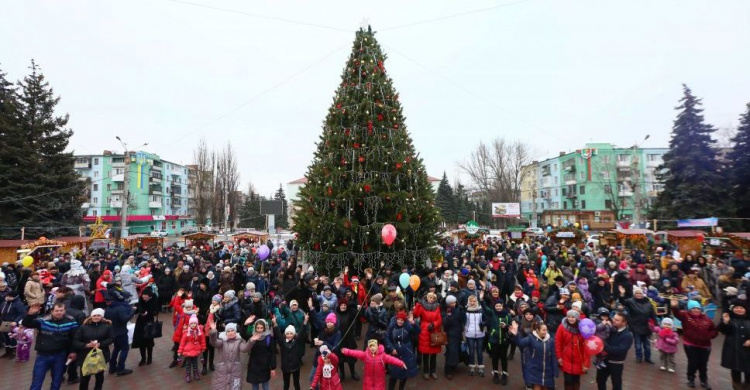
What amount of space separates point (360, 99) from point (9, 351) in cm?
1093

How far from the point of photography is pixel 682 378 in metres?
6.44

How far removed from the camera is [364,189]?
1102 cm

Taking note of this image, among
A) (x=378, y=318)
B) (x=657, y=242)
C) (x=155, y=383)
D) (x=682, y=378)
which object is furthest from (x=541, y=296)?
(x=657, y=242)

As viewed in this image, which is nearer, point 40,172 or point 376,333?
point 376,333

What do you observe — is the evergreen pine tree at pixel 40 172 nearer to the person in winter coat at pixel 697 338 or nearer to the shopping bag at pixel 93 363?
the shopping bag at pixel 93 363

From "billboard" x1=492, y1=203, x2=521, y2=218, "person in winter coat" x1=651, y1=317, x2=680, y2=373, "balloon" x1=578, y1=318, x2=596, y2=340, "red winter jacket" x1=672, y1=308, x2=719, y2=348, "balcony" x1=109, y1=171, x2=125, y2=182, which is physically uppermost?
"balcony" x1=109, y1=171, x2=125, y2=182

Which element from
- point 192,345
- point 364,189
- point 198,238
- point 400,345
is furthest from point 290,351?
point 198,238

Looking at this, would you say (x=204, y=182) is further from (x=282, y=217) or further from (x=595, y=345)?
(x=595, y=345)

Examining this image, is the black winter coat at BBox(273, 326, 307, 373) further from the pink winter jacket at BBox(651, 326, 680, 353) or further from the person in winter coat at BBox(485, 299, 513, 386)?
the pink winter jacket at BBox(651, 326, 680, 353)

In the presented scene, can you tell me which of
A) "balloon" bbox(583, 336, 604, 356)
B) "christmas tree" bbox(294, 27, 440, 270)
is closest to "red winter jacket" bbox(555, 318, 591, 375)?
"balloon" bbox(583, 336, 604, 356)

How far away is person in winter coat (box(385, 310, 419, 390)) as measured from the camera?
5.80m

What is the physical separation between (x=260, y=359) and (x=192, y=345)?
181cm

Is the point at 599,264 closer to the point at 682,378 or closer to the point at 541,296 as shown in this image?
the point at 541,296

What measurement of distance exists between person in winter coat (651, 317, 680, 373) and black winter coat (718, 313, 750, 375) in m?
0.82
